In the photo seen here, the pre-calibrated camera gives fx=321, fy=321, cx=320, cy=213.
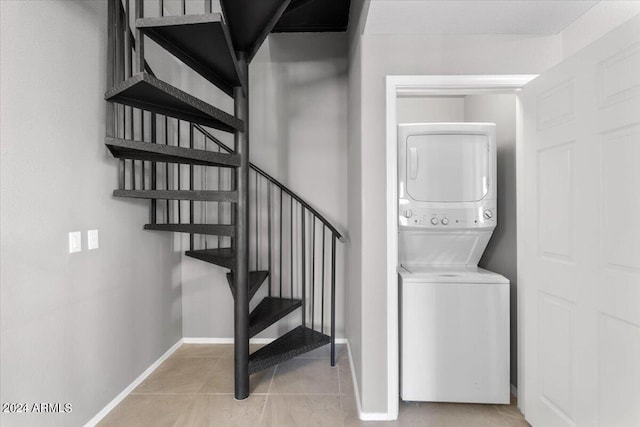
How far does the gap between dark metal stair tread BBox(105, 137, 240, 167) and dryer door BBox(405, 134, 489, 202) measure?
119 cm

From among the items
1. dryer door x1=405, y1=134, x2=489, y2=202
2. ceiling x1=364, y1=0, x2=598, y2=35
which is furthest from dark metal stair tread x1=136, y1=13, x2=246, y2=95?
dryer door x1=405, y1=134, x2=489, y2=202

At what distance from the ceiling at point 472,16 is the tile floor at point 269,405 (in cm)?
230

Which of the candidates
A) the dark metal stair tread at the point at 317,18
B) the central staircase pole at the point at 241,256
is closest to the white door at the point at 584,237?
the dark metal stair tread at the point at 317,18

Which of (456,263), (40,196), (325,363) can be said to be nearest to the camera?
(40,196)

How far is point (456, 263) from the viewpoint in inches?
90.8

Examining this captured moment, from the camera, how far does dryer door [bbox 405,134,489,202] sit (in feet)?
7.04

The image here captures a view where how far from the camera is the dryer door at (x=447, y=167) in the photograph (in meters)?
2.15

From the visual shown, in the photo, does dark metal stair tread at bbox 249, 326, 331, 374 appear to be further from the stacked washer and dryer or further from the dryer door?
the dryer door

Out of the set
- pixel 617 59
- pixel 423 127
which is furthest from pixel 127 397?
pixel 617 59

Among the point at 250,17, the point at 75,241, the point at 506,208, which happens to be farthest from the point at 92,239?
the point at 506,208

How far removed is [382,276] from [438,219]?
0.58 metres

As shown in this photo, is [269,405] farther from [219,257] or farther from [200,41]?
[200,41]

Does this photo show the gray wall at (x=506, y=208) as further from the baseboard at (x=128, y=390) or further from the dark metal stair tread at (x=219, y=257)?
the baseboard at (x=128, y=390)

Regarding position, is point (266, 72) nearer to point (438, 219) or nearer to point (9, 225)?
point (438, 219)
